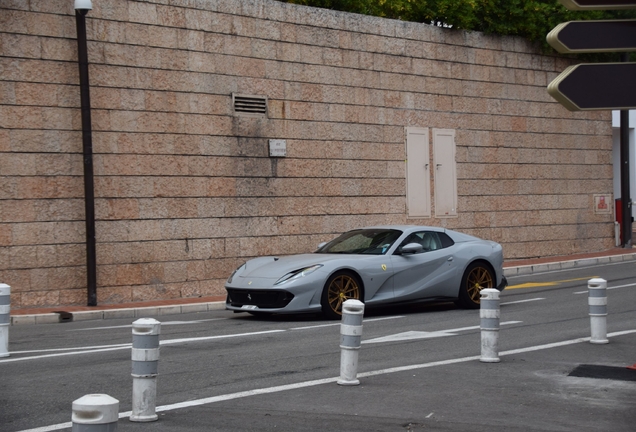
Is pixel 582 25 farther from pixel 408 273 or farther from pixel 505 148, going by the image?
→ pixel 505 148

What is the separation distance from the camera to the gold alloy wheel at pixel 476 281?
14305 mm

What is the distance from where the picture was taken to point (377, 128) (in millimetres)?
21312

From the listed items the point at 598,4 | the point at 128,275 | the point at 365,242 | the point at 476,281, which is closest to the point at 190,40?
the point at 128,275

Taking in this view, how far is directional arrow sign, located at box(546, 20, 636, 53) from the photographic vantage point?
712cm

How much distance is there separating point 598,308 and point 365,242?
4365 mm

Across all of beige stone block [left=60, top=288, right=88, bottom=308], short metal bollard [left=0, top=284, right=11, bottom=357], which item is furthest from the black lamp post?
short metal bollard [left=0, top=284, right=11, bottom=357]

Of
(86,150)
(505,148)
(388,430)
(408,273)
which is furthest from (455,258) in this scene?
(505,148)

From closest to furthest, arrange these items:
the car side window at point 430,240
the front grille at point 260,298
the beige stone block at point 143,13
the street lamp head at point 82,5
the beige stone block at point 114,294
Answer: the front grille at point 260,298
the car side window at point 430,240
the street lamp head at point 82,5
the beige stone block at point 114,294
the beige stone block at point 143,13

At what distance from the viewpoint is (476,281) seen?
14.4 meters

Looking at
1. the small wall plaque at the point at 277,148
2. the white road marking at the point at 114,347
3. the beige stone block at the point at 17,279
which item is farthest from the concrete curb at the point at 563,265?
the white road marking at the point at 114,347

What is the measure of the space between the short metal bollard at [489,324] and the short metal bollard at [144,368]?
3.81 meters

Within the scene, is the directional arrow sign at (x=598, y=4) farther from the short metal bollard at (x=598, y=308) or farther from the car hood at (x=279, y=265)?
the car hood at (x=279, y=265)

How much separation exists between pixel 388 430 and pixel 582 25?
11.0 feet

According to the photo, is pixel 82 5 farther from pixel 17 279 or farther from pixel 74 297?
pixel 74 297
